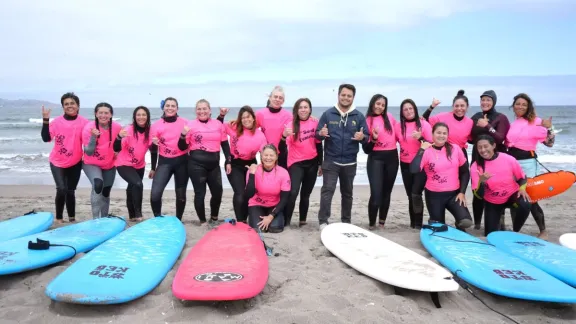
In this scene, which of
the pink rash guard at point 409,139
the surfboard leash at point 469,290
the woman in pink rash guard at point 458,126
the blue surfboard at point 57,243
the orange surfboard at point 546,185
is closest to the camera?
the surfboard leash at point 469,290

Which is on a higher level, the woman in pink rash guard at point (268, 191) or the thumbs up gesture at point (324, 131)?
the thumbs up gesture at point (324, 131)

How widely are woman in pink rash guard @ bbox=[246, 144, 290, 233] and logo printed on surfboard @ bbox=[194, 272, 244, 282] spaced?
1.60 metres

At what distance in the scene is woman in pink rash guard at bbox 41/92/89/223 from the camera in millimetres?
5223

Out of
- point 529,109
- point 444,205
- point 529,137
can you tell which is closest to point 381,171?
point 444,205

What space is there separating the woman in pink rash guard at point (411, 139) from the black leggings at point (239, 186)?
189cm

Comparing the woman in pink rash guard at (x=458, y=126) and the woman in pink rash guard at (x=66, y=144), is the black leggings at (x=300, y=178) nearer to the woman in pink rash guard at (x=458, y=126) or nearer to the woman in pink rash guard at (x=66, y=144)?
the woman in pink rash guard at (x=458, y=126)

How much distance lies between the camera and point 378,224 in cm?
574

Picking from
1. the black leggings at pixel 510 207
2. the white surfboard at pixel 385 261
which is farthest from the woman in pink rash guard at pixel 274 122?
the black leggings at pixel 510 207

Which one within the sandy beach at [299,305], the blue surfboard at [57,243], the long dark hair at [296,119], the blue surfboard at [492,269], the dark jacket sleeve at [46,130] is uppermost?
the long dark hair at [296,119]

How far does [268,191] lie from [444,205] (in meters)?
2.10

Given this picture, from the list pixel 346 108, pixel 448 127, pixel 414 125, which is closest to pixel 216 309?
pixel 346 108

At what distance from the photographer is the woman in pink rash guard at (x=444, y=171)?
16.0 ft

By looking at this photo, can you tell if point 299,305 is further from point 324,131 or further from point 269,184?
point 324,131

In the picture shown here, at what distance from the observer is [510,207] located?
16.6ft
